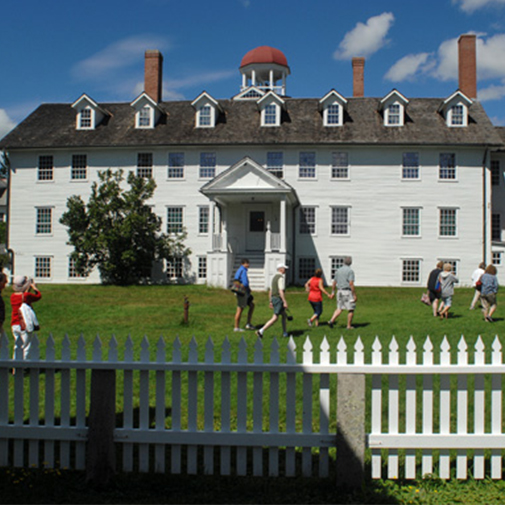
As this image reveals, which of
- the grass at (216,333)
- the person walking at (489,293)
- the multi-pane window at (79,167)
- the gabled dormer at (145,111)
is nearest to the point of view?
the grass at (216,333)

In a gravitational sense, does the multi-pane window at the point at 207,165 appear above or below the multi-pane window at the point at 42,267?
above

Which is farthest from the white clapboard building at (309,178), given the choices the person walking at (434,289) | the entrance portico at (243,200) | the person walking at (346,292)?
the person walking at (346,292)

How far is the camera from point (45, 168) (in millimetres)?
32750

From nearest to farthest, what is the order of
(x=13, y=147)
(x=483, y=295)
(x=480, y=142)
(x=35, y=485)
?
(x=35, y=485)
(x=483, y=295)
(x=480, y=142)
(x=13, y=147)

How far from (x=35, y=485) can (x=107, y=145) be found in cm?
2886

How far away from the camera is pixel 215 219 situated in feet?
91.4

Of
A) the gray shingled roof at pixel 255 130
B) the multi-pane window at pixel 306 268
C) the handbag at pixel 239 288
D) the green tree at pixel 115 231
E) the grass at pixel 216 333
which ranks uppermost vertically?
the gray shingled roof at pixel 255 130

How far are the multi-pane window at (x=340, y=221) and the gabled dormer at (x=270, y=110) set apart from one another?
6355mm

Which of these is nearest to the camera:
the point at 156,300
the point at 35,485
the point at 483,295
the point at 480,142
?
the point at 35,485

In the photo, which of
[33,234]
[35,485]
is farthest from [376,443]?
[33,234]

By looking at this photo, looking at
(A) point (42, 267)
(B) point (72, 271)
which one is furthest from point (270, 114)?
(A) point (42, 267)

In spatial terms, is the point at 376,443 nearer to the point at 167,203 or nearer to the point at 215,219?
the point at 215,219

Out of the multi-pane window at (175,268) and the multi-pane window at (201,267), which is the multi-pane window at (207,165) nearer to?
the multi-pane window at (201,267)

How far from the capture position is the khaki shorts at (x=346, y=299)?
530 inches
